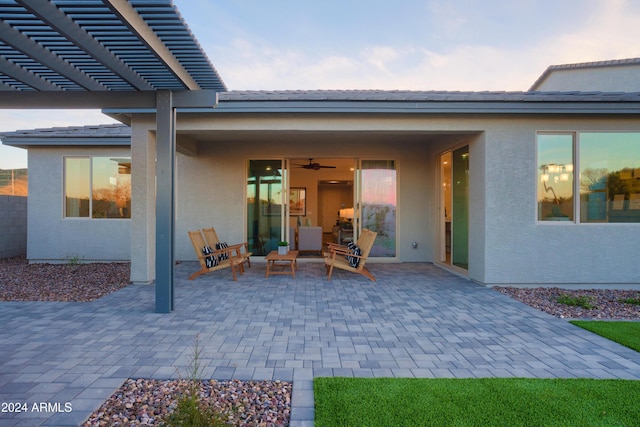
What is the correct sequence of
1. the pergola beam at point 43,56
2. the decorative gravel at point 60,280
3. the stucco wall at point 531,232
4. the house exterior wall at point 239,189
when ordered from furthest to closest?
the house exterior wall at point 239,189 → the stucco wall at point 531,232 → the decorative gravel at point 60,280 → the pergola beam at point 43,56

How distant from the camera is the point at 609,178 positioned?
5977mm

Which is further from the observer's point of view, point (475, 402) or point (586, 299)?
point (586, 299)

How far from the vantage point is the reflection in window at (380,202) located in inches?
328

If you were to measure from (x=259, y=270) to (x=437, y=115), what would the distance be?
476 cm

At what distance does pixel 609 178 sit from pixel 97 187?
11110 mm

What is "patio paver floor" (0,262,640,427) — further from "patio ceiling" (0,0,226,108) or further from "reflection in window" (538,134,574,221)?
"patio ceiling" (0,0,226,108)

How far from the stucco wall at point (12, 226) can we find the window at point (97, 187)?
2418 millimetres

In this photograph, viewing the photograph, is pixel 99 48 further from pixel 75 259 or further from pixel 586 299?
pixel 586 299

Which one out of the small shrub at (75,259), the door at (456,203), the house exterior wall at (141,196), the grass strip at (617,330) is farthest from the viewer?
the small shrub at (75,259)

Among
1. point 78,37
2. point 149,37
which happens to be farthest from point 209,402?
point 78,37

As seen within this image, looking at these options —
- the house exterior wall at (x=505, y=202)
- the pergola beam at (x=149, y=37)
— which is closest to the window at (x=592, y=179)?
the house exterior wall at (x=505, y=202)

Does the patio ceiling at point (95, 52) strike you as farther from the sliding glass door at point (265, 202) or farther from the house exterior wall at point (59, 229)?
the house exterior wall at point (59, 229)

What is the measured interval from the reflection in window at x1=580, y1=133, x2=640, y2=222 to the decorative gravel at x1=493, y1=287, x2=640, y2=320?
1303 mm

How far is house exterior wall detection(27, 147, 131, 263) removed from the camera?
8.29 meters
